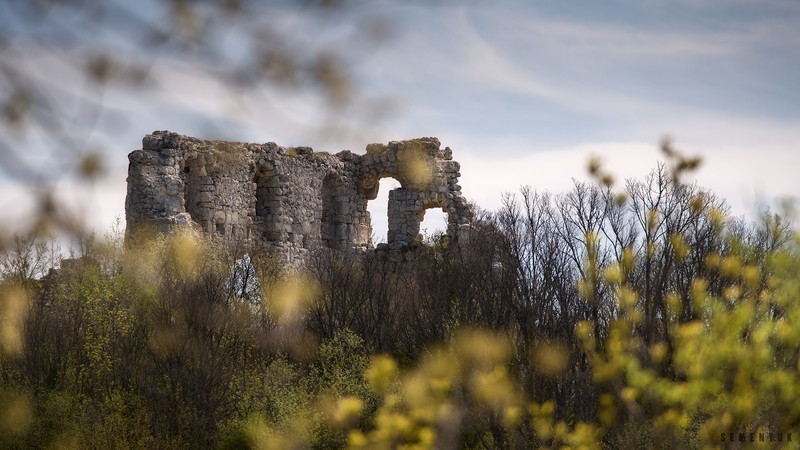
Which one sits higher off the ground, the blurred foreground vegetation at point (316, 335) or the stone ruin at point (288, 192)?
the stone ruin at point (288, 192)

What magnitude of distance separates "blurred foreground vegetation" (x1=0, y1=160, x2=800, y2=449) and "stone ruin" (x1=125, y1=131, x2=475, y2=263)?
93 cm

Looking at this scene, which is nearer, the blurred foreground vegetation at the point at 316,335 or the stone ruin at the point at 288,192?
the blurred foreground vegetation at the point at 316,335

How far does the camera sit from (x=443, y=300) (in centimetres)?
1770

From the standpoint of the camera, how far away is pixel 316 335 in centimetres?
1761

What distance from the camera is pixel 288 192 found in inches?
→ 874

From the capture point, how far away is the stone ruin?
18.6m

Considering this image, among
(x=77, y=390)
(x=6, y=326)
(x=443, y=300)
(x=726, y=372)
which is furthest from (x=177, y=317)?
(x=726, y=372)

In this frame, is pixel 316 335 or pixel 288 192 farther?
pixel 288 192

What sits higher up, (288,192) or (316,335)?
(288,192)

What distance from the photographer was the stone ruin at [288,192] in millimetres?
18609

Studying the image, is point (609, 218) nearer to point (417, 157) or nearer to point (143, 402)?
point (417, 157)

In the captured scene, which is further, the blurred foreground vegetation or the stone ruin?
the stone ruin

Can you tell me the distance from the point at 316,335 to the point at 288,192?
18.1ft

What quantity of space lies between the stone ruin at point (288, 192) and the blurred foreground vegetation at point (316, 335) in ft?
3.06
